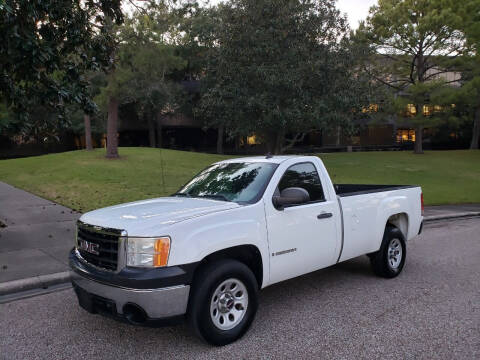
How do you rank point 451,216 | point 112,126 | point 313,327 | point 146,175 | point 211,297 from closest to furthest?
point 211,297 → point 313,327 → point 451,216 → point 146,175 → point 112,126

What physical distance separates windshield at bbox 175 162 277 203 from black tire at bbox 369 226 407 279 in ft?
7.66

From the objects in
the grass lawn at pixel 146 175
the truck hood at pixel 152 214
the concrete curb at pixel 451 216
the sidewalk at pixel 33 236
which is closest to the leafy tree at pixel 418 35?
the grass lawn at pixel 146 175

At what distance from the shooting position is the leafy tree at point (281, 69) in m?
14.7

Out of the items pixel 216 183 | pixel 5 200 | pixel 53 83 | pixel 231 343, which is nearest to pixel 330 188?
pixel 216 183

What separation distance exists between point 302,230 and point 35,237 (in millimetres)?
6239

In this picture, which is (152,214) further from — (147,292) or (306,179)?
→ (306,179)

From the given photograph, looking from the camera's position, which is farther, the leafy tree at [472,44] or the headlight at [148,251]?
the leafy tree at [472,44]

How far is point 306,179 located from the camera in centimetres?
557

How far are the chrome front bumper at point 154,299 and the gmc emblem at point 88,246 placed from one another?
0.44 metres

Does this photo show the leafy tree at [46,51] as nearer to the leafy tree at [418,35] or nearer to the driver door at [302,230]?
the driver door at [302,230]

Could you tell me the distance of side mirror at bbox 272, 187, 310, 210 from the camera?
15.5 ft

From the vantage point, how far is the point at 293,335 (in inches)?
174

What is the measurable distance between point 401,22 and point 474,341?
108ft

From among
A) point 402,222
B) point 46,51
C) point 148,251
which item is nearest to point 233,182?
point 148,251
